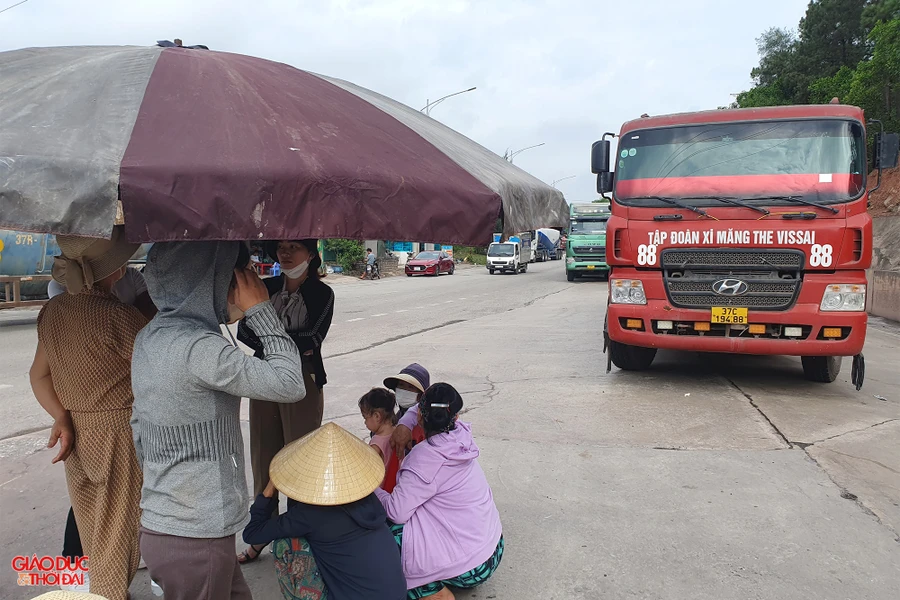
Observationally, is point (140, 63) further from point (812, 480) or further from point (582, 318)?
point (582, 318)

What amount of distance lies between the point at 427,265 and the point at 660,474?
97.4 ft

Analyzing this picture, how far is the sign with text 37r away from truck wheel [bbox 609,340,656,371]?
5.79 m

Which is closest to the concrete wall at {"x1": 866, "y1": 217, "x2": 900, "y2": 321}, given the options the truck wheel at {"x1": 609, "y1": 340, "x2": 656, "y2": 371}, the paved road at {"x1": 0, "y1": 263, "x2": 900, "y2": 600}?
the truck wheel at {"x1": 609, "y1": 340, "x2": 656, "y2": 371}

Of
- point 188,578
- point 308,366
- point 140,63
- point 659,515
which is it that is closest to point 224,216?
point 140,63

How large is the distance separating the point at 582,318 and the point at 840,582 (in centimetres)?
1071

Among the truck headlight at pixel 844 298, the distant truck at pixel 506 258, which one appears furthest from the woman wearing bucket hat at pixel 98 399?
the distant truck at pixel 506 258

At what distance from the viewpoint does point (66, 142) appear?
1.74m

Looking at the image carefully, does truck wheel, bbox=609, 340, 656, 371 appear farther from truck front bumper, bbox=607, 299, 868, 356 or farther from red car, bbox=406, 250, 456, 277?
red car, bbox=406, 250, 456, 277

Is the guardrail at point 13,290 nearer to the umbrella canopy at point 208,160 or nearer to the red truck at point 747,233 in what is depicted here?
the red truck at point 747,233

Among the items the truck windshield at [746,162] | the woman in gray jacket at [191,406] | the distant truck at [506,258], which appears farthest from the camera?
the distant truck at [506,258]

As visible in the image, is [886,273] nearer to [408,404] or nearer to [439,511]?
[408,404]

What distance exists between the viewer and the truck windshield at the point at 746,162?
6.38m

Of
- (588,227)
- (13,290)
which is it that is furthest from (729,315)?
(588,227)

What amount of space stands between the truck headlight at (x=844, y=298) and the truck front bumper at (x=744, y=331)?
55mm
